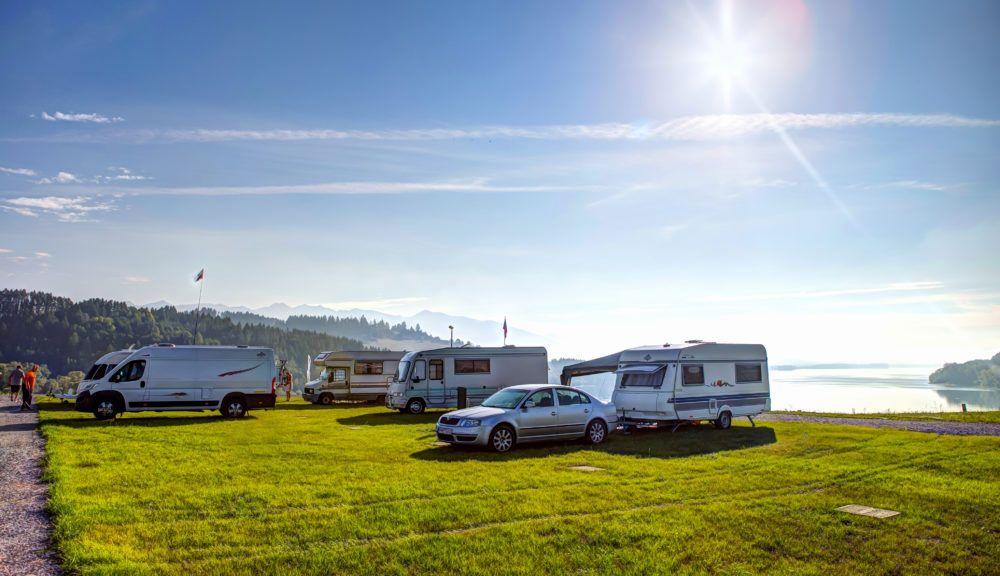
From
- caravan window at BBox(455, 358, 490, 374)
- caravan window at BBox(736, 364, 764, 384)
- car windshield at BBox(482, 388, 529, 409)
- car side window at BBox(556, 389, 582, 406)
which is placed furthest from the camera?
caravan window at BBox(455, 358, 490, 374)

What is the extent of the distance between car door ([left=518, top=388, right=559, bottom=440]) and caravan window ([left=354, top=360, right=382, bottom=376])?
19.6m

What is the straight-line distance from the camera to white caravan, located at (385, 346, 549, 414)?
88.0 feet

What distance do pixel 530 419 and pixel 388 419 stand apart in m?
10.2

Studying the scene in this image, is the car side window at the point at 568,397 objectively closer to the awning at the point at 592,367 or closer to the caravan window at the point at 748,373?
the caravan window at the point at 748,373

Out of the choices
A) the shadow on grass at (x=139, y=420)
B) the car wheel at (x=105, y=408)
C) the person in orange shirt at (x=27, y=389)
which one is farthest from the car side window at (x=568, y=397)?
the person in orange shirt at (x=27, y=389)

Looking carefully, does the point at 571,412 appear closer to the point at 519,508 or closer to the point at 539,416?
the point at 539,416

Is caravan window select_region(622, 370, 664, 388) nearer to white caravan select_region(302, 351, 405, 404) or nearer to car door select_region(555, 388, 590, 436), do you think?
car door select_region(555, 388, 590, 436)

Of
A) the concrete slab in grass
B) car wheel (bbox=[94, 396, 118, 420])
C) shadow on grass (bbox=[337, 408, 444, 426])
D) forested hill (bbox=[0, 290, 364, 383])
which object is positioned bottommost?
shadow on grass (bbox=[337, 408, 444, 426])

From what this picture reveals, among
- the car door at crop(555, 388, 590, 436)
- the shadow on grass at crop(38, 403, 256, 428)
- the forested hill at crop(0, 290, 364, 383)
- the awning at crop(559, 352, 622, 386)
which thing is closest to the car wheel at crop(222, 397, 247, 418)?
the shadow on grass at crop(38, 403, 256, 428)

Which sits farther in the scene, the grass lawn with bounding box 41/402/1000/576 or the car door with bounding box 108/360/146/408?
the car door with bounding box 108/360/146/408

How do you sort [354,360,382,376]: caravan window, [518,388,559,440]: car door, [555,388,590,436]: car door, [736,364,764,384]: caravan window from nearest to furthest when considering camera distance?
[518,388,559,440]: car door
[555,388,590,436]: car door
[736,364,764,384]: caravan window
[354,360,382,376]: caravan window

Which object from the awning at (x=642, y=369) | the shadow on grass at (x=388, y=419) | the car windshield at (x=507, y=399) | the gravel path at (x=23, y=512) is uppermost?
the awning at (x=642, y=369)

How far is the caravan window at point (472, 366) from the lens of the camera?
27.6 metres

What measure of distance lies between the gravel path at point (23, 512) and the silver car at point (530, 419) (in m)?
8.04
